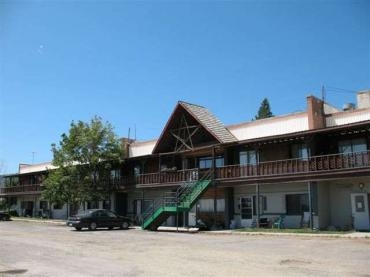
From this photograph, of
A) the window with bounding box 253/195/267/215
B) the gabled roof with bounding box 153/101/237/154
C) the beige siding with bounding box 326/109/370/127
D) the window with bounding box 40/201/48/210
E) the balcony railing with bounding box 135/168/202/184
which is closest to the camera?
the beige siding with bounding box 326/109/370/127

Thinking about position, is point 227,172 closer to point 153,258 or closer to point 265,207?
point 265,207

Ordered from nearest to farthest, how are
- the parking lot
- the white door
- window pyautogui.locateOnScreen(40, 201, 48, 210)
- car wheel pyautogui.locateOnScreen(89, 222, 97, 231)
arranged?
1. the parking lot
2. the white door
3. car wheel pyautogui.locateOnScreen(89, 222, 97, 231)
4. window pyautogui.locateOnScreen(40, 201, 48, 210)

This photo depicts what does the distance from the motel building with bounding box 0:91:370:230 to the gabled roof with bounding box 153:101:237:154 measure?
0.28 feet

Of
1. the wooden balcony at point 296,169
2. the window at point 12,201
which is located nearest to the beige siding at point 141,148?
the wooden balcony at point 296,169

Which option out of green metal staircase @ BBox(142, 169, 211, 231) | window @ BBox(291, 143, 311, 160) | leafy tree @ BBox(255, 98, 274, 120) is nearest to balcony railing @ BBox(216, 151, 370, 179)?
window @ BBox(291, 143, 311, 160)

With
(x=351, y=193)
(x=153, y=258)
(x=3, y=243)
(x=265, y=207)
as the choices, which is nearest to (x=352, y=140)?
(x=351, y=193)

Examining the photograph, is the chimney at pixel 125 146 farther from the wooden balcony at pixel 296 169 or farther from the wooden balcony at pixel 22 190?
the wooden balcony at pixel 22 190

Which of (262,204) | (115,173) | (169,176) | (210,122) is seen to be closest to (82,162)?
(115,173)

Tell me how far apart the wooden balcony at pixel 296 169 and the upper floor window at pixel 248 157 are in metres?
1.33

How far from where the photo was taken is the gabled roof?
36.5 m

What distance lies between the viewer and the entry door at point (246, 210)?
3512 cm

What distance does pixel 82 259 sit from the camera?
16469mm

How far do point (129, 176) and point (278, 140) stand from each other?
18.0 metres

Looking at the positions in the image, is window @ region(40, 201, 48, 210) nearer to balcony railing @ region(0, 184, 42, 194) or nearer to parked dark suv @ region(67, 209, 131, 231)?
balcony railing @ region(0, 184, 42, 194)
